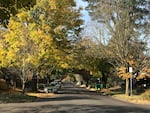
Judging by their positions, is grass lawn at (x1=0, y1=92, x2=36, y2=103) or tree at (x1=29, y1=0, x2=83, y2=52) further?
tree at (x1=29, y1=0, x2=83, y2=52)

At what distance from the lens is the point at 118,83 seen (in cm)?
8200

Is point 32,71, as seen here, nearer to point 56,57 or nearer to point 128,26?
point 56,57

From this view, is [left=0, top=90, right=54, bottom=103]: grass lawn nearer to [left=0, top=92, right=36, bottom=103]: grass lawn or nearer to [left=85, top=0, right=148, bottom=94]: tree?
[left=0, top=92, right=36, bottom=103]: grass lawn

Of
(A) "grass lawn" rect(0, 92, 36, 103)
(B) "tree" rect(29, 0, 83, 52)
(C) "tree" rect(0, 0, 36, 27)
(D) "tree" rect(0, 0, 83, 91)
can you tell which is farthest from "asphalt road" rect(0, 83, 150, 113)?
(B) "tree" rect(29, 0, 83, 52)

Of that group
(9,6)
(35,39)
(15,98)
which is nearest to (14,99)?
(15,98)

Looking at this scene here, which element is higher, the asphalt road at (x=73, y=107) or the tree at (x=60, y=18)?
the tree at (x=60, y=18)

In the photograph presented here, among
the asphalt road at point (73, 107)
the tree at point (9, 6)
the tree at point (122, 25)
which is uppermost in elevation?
the tree at point (122, 25)

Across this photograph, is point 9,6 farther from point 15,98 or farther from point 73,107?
point 15,98

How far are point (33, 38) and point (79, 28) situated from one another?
378 inches

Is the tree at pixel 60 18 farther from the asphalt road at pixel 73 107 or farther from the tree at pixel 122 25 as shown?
the asphalt road at pixel 73 107

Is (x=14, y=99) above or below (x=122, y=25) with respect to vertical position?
below

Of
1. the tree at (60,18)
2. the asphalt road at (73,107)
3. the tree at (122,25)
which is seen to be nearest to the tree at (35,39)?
the tree at (60,18)

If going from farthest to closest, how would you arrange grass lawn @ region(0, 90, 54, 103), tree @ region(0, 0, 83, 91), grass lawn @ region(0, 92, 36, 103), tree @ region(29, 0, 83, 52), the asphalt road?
tree @ region(29, 0, 83, 52)
tree @ region(0, 0, 83, 91)
grass lawn @ region(0, 90, 54, 103)
grass lawn @ region(0, 92, 36, 103)
the asphalt road

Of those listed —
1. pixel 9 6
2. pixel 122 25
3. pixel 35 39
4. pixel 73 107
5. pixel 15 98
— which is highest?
pixel 122 25
